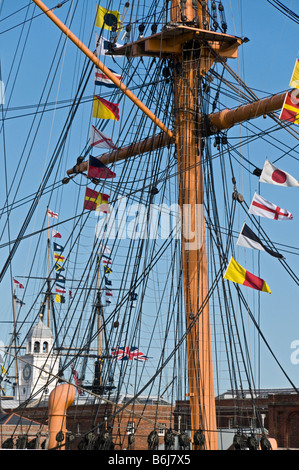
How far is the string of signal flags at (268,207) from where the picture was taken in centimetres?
1739

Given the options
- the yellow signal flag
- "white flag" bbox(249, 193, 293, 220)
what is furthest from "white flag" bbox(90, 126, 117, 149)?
"white flag" bbox(249, 193, 293, 220)

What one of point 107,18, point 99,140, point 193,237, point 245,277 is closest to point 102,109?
point 99,140

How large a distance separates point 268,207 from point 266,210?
0.09 meters

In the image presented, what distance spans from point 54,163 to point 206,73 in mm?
4989

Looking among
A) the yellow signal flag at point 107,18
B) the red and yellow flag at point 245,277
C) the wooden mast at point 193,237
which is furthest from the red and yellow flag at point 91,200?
the red and yellow flag at point 245,277

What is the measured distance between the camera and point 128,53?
70.2ft

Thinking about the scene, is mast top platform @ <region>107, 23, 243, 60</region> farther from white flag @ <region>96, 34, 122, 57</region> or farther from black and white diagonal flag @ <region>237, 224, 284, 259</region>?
black and white diagonal flag @ <region>237, 224, 284, 259</region>

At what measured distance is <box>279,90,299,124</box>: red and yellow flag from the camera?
58.4 ft

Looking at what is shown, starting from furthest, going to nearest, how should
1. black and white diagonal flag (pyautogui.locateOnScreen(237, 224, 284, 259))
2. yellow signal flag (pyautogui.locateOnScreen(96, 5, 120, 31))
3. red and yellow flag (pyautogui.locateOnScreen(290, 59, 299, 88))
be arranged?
yellow signal flag (pyautogui.locateOnScreen(96, 5, 120, 31))
red and yellow flag (pyautogui.locateOnScreen(290, 59, 299, 88))
black and white diagonal flag (pyautogui.locateOnScreen(237, 224, 284, 259))

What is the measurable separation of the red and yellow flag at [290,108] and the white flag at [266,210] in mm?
1929

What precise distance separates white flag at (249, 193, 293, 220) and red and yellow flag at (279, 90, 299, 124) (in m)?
1.93

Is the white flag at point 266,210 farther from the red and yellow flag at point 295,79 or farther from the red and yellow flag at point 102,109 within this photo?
the red and yellow flag at point 102,109
